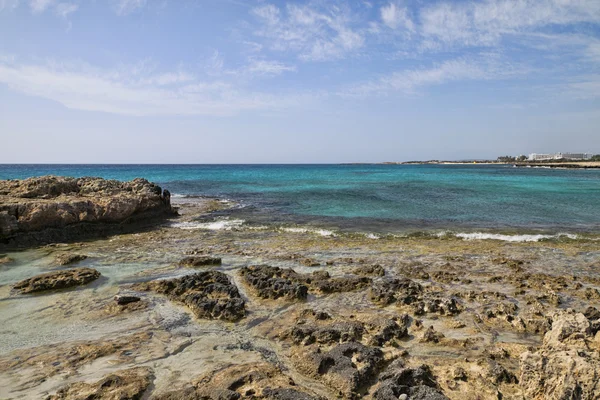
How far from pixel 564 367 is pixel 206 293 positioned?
712 centimetres

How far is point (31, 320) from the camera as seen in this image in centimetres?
722

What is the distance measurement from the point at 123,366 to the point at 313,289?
488 cm

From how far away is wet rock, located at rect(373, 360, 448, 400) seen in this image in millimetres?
4453

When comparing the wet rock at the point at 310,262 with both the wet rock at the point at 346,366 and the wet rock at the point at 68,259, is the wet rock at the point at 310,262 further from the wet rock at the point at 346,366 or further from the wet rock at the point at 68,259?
the wet rock at the point at 68,259

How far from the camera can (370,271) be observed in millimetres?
10523

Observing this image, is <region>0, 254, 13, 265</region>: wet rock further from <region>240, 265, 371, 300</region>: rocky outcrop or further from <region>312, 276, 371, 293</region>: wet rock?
<region>312, 276, 371, 293</region>: wet rock

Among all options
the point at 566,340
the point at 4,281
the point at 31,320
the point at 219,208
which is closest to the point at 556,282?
the point at 566,340

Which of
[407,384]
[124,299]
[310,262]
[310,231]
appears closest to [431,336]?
[407,384]

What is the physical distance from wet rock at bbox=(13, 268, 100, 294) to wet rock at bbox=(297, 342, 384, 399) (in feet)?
24.2

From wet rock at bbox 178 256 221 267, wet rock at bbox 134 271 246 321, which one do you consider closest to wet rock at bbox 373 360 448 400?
wet rock at bbox 134 271 246 321

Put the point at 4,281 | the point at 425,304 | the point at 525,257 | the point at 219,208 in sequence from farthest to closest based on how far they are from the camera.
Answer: the point at 219,208 → the point at 525,257 → the point at 4,281 → the point at 425,304

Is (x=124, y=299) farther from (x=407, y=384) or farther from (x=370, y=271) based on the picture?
(x=370, y=271)

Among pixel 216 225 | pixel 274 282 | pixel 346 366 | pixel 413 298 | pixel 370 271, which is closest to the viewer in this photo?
pixel 346 366

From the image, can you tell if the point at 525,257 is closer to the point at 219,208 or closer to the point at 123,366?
the point at 123,366
